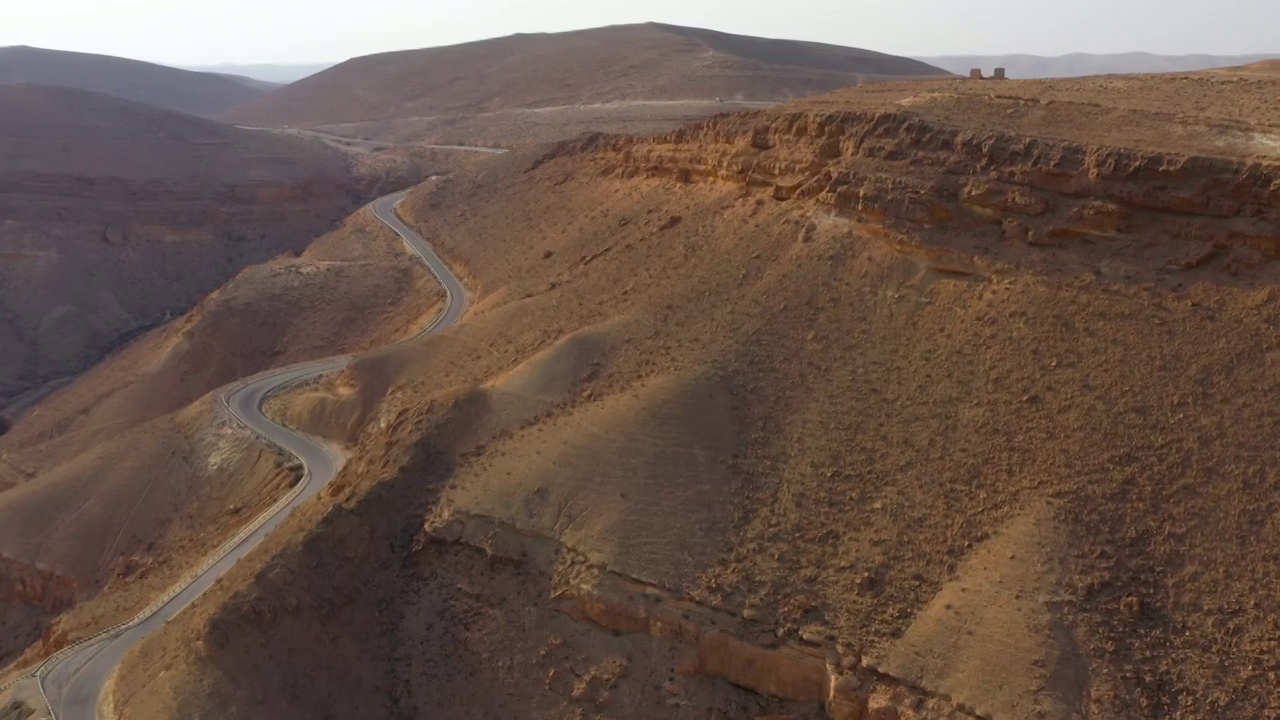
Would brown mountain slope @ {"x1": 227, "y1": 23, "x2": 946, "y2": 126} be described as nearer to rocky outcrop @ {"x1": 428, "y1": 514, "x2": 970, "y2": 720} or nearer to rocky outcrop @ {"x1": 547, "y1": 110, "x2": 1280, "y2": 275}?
rocky outcrop @ {"x1": 547, "y1": 110, "x2": 1280, "y2": 275}

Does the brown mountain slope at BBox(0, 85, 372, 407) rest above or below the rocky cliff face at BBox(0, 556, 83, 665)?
above

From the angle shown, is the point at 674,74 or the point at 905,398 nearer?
the point at 905,398

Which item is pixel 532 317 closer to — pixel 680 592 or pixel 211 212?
pixel 680 592

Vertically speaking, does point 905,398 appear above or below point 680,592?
above

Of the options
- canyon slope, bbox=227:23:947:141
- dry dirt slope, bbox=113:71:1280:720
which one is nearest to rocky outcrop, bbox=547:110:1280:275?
dry dirt slope, bbox=113:71:1280:720

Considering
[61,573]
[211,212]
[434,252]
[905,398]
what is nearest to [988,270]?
[905,398]

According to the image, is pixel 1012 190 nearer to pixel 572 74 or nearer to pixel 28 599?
pixel 28 599
